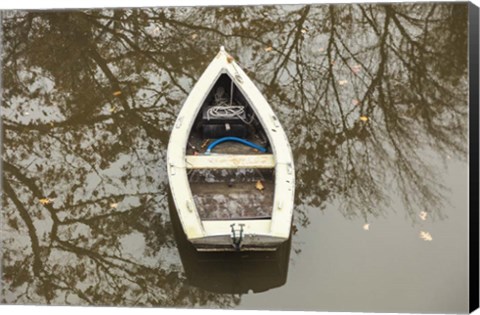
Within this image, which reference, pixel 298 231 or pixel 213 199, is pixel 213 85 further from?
pixel 298 231

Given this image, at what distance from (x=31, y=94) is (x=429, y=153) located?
4941mm

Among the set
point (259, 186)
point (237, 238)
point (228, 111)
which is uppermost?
point (228, 111)

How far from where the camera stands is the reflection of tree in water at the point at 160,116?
6176 millimetres

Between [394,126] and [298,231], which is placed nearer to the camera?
[298,231]

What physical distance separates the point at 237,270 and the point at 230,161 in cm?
110

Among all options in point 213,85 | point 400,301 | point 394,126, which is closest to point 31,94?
point 213,85

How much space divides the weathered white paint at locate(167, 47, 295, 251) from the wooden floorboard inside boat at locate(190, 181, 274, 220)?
10.7 inches

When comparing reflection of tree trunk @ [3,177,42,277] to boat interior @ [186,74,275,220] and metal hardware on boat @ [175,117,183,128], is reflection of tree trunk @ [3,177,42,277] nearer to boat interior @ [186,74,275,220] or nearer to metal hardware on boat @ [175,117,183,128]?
boat interior @ [186,74,275,220]

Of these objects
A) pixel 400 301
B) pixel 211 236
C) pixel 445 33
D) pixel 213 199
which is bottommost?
pixel 400 301

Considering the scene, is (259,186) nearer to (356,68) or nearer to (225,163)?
(225,163)

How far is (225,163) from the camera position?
625 centimetres

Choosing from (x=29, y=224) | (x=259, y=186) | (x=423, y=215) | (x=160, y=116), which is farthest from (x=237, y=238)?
(x=160, y=116)

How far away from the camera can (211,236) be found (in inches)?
214

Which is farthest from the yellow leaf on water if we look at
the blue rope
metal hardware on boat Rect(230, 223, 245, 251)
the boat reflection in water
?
metal hardware on boat Rect(230, 223, 245, 251)
